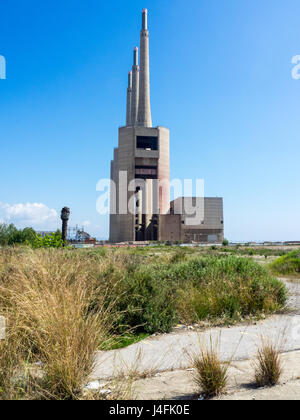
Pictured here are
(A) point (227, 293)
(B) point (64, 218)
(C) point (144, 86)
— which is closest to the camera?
(A) point (227, 293)

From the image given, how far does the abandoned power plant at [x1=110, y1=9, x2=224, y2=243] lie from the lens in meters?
79.4

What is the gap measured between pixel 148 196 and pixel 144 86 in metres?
28.3

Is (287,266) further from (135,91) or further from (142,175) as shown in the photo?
(135,91)

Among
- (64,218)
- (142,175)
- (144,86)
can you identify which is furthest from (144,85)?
(64,218)

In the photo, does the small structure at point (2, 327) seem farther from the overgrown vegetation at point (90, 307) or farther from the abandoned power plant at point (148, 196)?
the abandoned power plant at point (148, 196)

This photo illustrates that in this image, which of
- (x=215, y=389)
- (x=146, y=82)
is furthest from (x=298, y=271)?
(x=146, y=82)

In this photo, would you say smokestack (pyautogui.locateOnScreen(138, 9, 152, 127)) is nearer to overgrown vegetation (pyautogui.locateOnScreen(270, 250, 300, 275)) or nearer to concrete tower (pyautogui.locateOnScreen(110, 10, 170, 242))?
concrete tower (pyautogui.locateOnScreen(110, 10, 170, 242))

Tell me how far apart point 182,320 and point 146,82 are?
86.1 metres

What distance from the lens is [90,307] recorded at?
577cm

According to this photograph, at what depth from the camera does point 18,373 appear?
3.28 meters

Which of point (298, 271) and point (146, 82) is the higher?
point (146, 82)

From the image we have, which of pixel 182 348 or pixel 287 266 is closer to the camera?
pixel 182 348
